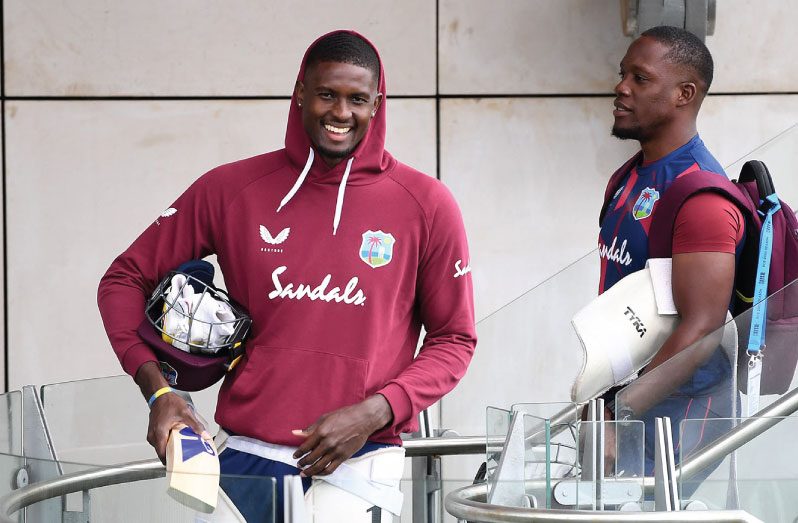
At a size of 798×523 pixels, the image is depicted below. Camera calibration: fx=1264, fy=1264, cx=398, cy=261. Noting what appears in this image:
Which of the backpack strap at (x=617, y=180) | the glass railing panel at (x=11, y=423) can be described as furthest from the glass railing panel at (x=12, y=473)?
the backpack strap at (x=617, y=180)

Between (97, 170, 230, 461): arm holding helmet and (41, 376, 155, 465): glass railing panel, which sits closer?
(97, 170, 230, 461): arm holding helmet

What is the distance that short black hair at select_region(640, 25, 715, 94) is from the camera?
11.1ft

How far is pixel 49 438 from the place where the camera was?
326 centimetres

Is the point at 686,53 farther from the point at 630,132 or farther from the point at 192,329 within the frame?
the point at 192,329

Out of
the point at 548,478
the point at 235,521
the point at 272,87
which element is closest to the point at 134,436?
the point at 235,521

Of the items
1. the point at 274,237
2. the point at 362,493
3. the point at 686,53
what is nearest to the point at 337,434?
the point at 362,493

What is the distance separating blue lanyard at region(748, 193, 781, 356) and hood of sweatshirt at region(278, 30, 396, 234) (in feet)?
2.90

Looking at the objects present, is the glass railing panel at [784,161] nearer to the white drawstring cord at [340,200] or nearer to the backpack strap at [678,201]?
the backpack strap at [678,201]

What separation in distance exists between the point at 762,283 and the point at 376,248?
3.02 feet

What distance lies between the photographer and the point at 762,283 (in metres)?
2.96

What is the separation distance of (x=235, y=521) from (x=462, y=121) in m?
3.23

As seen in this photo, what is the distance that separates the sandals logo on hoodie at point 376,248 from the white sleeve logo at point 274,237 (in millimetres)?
171

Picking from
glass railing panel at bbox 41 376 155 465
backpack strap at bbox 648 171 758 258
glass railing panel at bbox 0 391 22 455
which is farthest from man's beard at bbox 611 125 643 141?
glass railing panel at bbox 0 391 22 455

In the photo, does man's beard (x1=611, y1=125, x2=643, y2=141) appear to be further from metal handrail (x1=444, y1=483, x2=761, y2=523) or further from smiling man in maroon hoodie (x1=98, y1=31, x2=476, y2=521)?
metal handrail (x1=444, y1=483, x2=761, y2=523)
